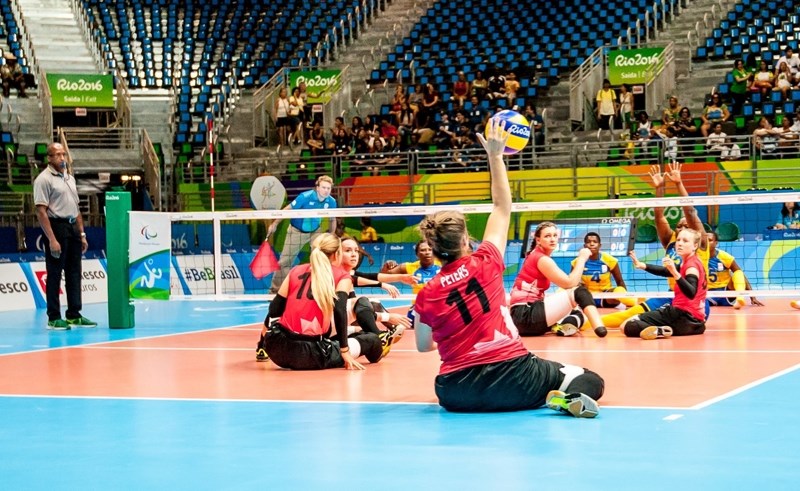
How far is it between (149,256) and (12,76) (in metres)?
16.2

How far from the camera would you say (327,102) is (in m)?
27.6

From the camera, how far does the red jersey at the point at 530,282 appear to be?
1041 cm

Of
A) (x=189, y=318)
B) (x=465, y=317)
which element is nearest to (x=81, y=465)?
(x=465, y=317)

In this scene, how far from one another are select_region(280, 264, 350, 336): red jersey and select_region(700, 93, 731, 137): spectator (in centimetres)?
1543

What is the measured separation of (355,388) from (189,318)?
764 centimetres

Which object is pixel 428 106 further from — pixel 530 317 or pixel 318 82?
pixel 530 317

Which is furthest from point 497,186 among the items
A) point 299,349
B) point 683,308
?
point 683,308

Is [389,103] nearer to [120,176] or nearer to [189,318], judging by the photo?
[120,176]

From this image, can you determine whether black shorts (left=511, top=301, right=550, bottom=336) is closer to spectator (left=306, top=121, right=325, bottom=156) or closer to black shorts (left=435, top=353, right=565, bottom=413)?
black shorts (left=435, top=353, right=565, bottom=413)

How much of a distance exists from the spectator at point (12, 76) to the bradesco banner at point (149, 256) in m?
15.5

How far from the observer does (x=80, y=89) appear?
2673 cm

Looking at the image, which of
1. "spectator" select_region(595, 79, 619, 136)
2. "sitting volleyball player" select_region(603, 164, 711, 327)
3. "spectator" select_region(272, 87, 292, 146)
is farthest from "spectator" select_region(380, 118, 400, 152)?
"sitting volleyball player" select_region(603, 164, 711, 327)

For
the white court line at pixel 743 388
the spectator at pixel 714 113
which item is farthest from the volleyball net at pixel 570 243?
the white court line at pixel 743 388

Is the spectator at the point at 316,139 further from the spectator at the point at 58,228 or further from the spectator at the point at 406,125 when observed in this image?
the spectator at the point at 58,228
